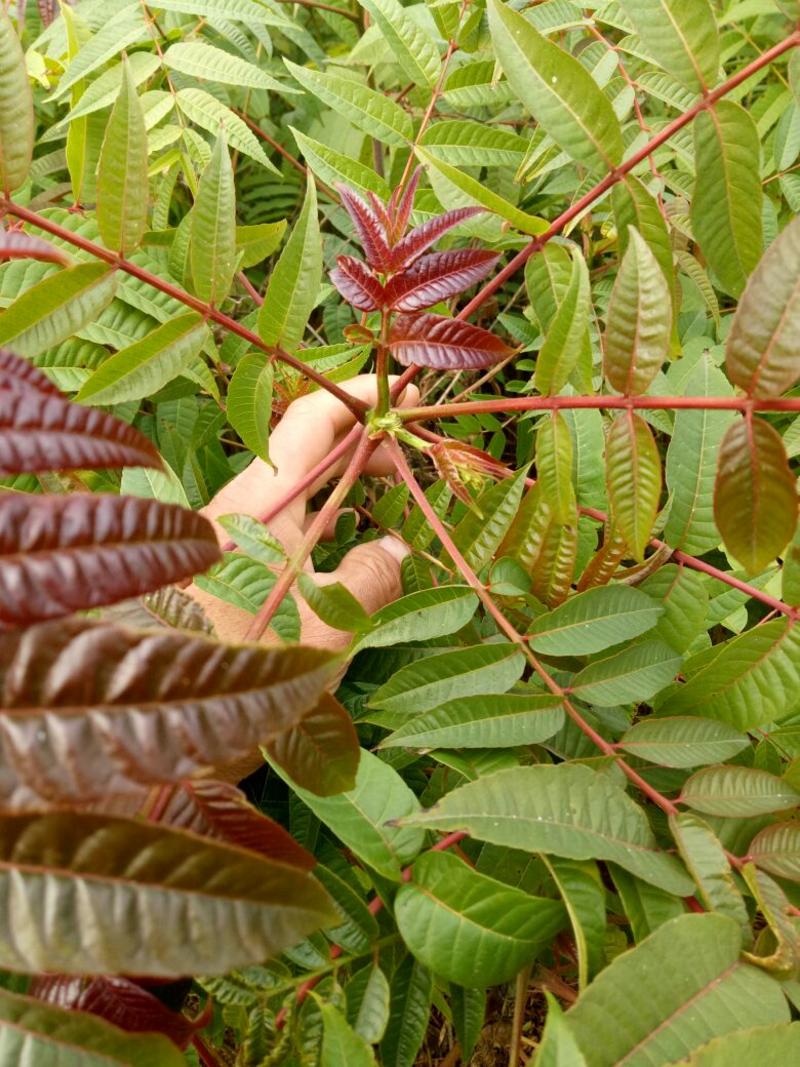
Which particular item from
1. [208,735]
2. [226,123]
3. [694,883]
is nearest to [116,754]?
[208,735]

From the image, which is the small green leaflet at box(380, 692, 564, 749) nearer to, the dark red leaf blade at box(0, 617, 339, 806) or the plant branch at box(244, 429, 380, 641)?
the plant branch at box(244, 429, 380, 641)

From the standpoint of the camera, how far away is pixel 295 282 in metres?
0.88

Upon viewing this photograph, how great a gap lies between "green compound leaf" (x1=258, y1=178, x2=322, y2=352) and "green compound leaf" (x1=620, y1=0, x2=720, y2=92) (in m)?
0.37

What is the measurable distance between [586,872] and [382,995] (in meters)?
0.21

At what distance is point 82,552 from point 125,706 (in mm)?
81

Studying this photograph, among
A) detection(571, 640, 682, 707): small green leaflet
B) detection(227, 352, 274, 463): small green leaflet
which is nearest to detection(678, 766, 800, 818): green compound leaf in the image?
detection(571, 640, 682, 707): small green leaflet

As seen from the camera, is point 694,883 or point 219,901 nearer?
point 219,901

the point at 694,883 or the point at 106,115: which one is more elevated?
the point at 106,115

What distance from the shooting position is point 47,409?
0.43 metres

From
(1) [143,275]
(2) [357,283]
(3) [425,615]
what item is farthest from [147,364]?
(3) [425,615]

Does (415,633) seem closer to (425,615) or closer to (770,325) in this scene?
(425,615)

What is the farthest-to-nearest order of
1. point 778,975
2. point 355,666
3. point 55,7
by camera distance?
1. point 55,7
2. point 355,666
3. point 778,975

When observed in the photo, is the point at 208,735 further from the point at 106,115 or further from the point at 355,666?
the point at 106,115

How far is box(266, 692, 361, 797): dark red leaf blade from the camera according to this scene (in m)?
0.61
